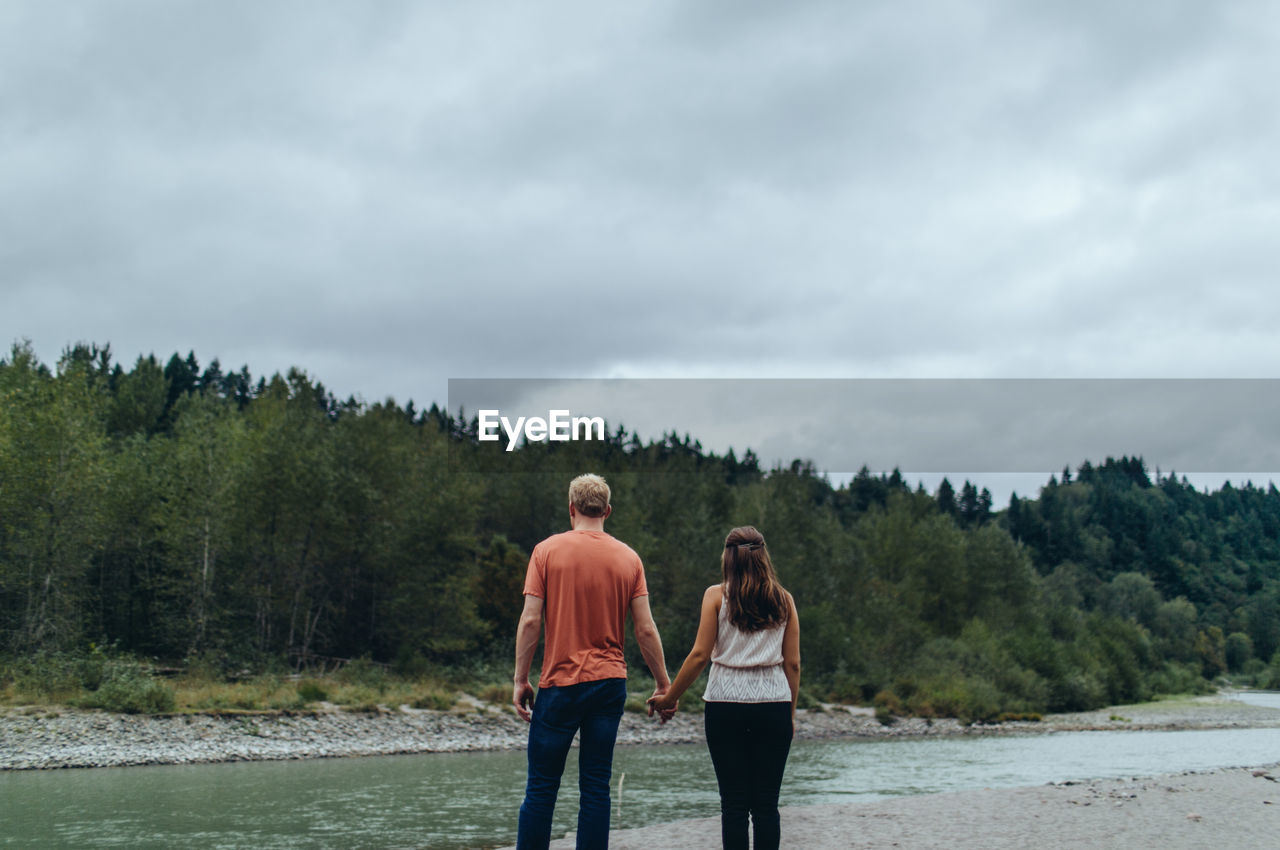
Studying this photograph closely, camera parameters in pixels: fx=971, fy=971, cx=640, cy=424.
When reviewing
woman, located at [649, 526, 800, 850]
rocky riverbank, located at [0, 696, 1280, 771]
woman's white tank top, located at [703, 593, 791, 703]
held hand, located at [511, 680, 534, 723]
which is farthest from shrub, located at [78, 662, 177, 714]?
woman's white tank top, located at [703, 593, 791, 703]

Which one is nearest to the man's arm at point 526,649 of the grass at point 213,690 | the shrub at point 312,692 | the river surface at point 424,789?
the river surface at point 424,789

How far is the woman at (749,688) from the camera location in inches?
248

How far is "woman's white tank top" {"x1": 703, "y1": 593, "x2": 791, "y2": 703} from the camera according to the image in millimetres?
6301

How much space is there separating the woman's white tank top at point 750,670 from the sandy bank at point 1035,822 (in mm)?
5442

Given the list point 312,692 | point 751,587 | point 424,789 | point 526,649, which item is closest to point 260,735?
point 312,692

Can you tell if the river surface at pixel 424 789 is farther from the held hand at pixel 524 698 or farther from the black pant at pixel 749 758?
the held hand at pixel 524 698

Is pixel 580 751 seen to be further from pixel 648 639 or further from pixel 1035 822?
pixel 1035 822

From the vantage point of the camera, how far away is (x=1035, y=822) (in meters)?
12.8

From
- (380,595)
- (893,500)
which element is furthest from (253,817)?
(893,500)

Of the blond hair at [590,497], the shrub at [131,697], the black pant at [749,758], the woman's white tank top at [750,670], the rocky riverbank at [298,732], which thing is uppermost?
the blond hair at [590,497]

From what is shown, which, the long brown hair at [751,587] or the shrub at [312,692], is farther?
the shrub at [312,692]

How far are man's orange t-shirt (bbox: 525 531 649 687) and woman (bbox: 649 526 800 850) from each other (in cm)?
54

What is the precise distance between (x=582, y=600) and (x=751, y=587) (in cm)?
112

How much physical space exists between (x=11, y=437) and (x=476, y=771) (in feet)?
87.0
